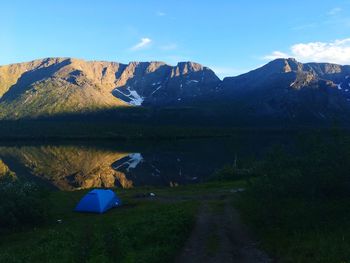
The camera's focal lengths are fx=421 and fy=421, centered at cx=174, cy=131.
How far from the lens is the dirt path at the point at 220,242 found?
21.3 metres

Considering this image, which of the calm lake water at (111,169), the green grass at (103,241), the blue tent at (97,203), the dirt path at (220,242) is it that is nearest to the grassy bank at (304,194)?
the dirt path at (220,242)

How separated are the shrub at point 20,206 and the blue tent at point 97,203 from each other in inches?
196

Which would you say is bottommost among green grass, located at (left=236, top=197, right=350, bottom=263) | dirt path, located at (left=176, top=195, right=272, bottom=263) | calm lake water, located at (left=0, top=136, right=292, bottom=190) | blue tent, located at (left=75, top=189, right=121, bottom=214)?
calm lake water, located at (left=0, top=136, right=292, bottom=190)

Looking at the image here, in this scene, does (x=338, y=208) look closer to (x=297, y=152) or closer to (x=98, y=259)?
(x=297, y=152)

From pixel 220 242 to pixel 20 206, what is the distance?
59.4 feet

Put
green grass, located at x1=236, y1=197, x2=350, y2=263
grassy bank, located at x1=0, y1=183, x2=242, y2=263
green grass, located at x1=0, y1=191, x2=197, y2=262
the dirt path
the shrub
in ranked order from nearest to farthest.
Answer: green grass, located at x1=236, y1=197, x2=350, y2=263 < green grass, located at x1=0, y1=191, x2=197, y2=262 < grassy bank, located at x1=0, y1=183, x2=242, y2=263 < the dirt path < the shrub

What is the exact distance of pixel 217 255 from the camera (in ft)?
71.3

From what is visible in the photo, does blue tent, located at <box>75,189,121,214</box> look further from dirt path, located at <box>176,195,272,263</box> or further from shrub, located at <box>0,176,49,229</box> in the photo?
dirt path, located at <box>176,195,272,263</box>

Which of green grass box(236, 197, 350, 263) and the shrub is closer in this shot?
green grass box(236, 197, 350, 263)

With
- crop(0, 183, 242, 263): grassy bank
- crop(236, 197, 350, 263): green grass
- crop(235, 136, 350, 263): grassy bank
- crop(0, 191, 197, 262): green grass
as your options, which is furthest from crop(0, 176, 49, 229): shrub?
crop(235, 136, 350, 263): grassy bank

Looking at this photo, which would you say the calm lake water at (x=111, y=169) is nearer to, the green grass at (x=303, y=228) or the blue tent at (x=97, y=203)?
the blue tent at (x=97, y=203)

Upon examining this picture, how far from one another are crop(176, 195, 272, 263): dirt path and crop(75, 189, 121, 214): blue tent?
36.7 ft

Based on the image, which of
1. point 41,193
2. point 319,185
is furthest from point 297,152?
point 41,193

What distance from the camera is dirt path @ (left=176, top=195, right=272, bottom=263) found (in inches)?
839
